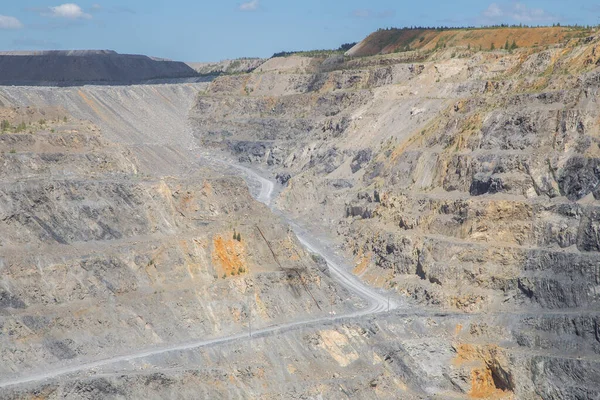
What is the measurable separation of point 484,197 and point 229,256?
1982 centimetres

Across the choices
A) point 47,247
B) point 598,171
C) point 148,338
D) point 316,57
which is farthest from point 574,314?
point 316,57

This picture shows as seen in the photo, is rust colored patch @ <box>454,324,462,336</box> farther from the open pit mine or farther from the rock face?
the rock face

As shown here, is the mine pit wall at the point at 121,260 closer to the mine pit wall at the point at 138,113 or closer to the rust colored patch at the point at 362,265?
the rust colored patch at the point at 362,265

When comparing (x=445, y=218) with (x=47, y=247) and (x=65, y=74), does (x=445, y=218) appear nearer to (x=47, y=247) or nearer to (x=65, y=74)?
(x=47, y=247)

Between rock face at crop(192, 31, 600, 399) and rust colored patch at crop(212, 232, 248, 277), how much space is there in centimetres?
1324

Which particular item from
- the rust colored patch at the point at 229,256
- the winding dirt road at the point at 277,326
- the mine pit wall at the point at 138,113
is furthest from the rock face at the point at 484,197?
the rust colored patch at the point at 229,256

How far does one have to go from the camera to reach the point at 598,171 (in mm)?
90750

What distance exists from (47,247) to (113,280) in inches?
176

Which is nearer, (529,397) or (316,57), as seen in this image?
(529,397)

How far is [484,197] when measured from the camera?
96.3 metres

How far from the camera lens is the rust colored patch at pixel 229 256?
87.9 m

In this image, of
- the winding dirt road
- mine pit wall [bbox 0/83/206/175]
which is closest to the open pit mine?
the winding dirt road

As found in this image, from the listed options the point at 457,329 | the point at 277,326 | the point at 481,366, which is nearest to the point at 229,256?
the point at 277,326

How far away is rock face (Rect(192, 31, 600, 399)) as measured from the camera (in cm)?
8456
